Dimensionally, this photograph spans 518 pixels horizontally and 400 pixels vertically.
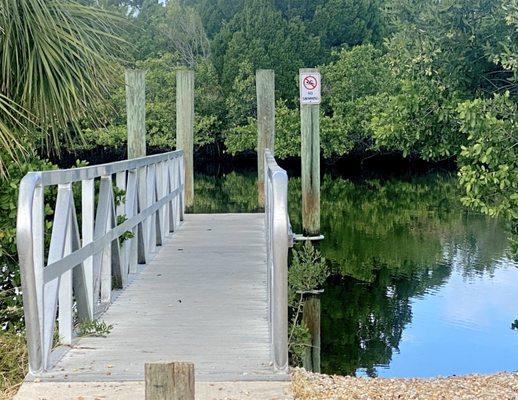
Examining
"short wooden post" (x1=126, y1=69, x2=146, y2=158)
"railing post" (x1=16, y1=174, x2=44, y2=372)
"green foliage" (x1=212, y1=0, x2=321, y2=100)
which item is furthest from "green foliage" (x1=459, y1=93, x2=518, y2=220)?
"green foliage" (x1=212, y1=0, x2=321, y2=100)

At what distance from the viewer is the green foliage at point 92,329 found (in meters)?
5.30

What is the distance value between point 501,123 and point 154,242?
3508 millimetres

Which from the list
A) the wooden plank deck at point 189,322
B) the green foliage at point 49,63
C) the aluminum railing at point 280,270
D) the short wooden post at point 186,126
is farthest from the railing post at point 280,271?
the short wooden post at point 186,126

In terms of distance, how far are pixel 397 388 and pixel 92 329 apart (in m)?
1.79

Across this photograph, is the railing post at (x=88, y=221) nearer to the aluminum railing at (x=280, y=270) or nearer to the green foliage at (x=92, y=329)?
the green foliage at (x=92, y=329)

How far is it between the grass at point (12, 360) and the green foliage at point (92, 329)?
421mm

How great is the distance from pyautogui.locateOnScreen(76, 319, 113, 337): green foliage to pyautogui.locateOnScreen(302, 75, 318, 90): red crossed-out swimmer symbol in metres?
7.28

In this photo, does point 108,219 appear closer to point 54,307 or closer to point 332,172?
point 54,307

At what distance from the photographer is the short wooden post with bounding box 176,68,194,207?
13312mm

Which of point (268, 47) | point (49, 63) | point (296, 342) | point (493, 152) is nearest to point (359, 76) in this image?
point (268, 47)

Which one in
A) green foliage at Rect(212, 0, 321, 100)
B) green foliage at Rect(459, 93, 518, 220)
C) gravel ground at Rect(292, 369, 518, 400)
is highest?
green foliage at Rect(212, 0, 321, 100)

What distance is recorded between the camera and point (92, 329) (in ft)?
17.5

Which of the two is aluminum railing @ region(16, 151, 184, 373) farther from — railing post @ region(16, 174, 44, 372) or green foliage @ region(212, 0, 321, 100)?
green foliage @ region(212, 0, 321, 100)

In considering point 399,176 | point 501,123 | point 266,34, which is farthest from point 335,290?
point 266,34
